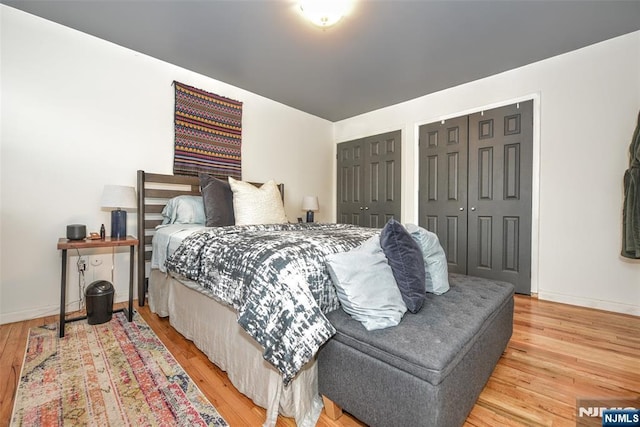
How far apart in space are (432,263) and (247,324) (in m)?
1.12

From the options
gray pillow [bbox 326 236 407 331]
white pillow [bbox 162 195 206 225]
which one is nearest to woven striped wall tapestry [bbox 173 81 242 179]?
white pillow [bbox 162 195 206 225]

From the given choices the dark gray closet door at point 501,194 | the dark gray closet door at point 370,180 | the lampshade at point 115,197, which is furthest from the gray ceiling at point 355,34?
the lampshade at point 115,197

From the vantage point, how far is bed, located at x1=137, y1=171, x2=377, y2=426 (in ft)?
3.72

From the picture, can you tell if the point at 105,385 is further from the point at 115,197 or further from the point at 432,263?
the point at 432,263

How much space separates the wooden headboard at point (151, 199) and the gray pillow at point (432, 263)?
2.39 meters

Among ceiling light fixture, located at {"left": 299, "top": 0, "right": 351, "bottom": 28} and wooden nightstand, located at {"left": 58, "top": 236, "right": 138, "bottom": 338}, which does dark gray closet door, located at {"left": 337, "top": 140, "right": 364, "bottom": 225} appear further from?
wooden nightstand, located at {"left": 58, "top": 236, "right": 138, "bottom": 338}

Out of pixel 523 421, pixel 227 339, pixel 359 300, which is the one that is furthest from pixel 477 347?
pixel 227 339

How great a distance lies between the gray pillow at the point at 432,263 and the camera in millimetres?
1645

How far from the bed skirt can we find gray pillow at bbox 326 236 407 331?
0.35m

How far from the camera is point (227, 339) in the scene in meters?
1.53

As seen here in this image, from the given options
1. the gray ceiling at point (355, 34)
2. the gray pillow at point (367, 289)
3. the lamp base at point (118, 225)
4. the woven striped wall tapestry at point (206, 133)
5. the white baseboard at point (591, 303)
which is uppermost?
the gray ceiling at point (355, 34)

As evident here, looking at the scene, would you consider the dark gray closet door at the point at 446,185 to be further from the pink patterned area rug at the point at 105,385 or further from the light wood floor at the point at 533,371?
the pink patterned area rug at the point at 105,385

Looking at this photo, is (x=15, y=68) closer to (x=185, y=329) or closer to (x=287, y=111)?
(x=185, y=329)
